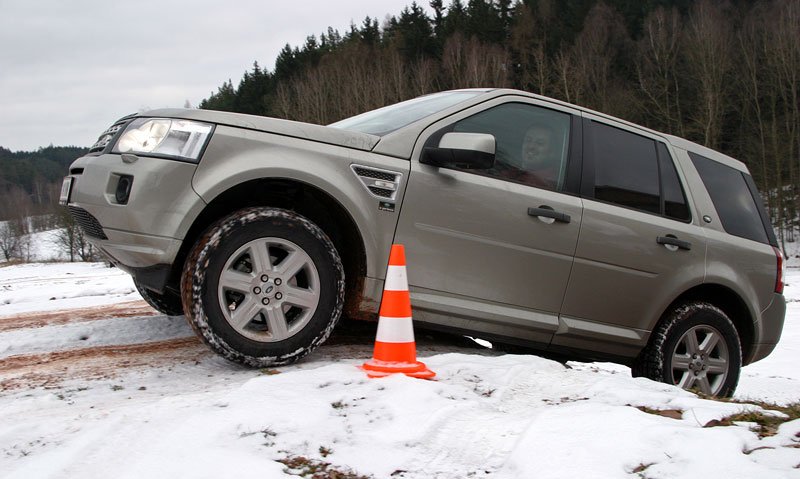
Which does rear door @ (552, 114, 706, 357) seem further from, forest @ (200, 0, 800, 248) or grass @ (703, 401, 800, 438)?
forest @ (200, 0, 800, 248)

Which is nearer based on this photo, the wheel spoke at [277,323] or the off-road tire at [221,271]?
the off-road tire at [221,271]

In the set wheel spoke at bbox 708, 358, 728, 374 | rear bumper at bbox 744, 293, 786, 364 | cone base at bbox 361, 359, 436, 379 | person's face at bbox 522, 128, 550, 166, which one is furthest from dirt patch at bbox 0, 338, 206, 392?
rear bumper at bbox 744, 293, 786, 364

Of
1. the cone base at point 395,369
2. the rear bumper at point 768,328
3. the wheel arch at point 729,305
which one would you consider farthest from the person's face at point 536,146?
→ the rear bumper at point 768,328

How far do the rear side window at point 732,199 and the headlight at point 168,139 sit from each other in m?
3.68

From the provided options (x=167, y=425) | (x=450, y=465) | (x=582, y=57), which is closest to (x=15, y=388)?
(x=167, y=425)

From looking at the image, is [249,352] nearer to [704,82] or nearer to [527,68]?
[704,82]

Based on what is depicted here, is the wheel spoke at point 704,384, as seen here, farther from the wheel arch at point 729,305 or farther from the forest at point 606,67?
the forest at point 606,67

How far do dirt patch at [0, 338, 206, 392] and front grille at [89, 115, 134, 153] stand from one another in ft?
3.85

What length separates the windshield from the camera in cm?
395

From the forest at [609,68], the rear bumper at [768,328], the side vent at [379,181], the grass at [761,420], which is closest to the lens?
the grass at [761,420]

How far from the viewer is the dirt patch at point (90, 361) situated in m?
3.28

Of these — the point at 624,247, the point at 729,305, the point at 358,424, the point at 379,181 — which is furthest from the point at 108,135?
the point at 729,305

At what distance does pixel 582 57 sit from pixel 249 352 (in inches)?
1794

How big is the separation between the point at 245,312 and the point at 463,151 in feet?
4.74
